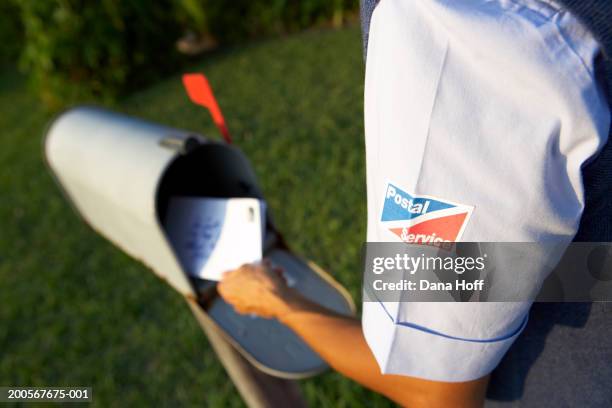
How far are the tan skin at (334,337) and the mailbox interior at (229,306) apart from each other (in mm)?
175

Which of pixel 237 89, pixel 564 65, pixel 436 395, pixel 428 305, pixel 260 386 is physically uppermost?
pixel 564 65

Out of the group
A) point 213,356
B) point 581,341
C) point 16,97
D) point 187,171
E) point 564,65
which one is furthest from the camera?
point 16,97

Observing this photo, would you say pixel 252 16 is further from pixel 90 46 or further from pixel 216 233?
pixel 216 233

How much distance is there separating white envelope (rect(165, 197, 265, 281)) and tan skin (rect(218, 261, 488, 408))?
5 cm

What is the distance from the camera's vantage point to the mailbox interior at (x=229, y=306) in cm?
113

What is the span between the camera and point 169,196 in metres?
1.35

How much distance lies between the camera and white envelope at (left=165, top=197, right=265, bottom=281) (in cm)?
105

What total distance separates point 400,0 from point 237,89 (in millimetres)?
4877

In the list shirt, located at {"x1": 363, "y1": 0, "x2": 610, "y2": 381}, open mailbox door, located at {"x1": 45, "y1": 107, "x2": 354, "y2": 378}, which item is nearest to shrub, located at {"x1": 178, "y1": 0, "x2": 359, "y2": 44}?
open mailbox door, located at {"x1": 45, "y1": 107, "x2": 354, "y2": 378}

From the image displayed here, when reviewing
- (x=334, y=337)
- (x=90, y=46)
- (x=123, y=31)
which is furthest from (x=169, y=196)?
(x=123, y=31)

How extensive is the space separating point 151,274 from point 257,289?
2.27 metres

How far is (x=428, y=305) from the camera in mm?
587

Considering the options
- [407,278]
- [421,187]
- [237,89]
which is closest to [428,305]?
[407,278]

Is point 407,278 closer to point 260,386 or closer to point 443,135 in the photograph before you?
point 443,135
